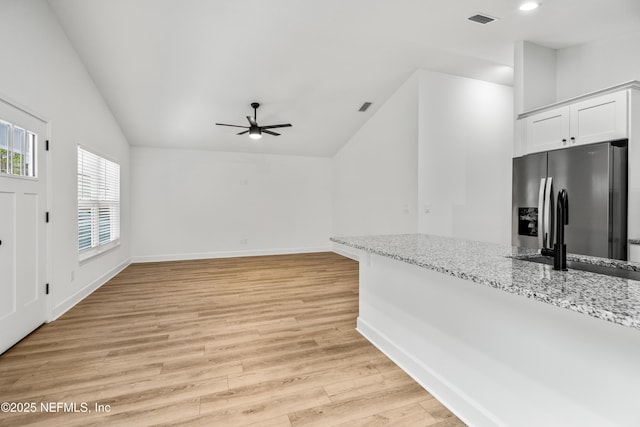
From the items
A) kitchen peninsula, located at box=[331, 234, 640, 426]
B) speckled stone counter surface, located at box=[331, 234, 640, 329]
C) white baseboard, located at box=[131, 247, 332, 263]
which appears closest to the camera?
speckled stone counter surface, located at box=[331, 234, 640, 329]

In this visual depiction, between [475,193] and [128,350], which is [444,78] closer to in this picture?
[475,193]

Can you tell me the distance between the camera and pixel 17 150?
268cm

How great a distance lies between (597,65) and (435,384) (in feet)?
13.5

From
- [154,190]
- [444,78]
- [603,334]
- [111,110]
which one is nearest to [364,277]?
[603,334]

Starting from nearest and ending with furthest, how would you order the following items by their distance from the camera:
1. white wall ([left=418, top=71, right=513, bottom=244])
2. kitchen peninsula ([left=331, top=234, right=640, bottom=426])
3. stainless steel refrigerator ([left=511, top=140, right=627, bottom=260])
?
1. kitchen peninsula ([left=331, top=234, right=640, bottom=426])
2. stainless steel refrigerator ([left=511, top=140, right=627, bottom=260])
3. white wall ([left=418, top=71, right=513, bottom=244])

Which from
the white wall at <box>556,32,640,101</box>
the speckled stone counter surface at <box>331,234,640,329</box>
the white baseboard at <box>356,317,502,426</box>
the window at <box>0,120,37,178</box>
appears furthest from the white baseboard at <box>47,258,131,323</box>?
the white wall at <box>556,32,640,101</box>

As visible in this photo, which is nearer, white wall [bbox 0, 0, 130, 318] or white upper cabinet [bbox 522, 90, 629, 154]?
white wall [bbox 0, 0, 130, 318]

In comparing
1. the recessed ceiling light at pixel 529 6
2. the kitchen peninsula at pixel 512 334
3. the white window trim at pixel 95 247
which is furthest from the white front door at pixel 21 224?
the recessed ceiling light at pixel 529 6

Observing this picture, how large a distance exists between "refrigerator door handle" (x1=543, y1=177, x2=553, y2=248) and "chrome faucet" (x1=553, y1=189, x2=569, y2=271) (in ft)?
0.10

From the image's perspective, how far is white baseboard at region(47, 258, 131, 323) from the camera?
3258 mm

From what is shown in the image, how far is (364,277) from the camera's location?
283 centimetres

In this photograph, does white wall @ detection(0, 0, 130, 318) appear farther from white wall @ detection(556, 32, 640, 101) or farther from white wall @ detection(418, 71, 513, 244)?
white wall @ detection(556, 32, 640, 101)

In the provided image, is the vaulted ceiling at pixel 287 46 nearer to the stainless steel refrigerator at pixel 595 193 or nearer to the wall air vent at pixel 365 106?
the wall air vent at pixel 365 106

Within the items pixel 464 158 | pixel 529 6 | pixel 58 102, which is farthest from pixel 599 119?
pixel 58 102
